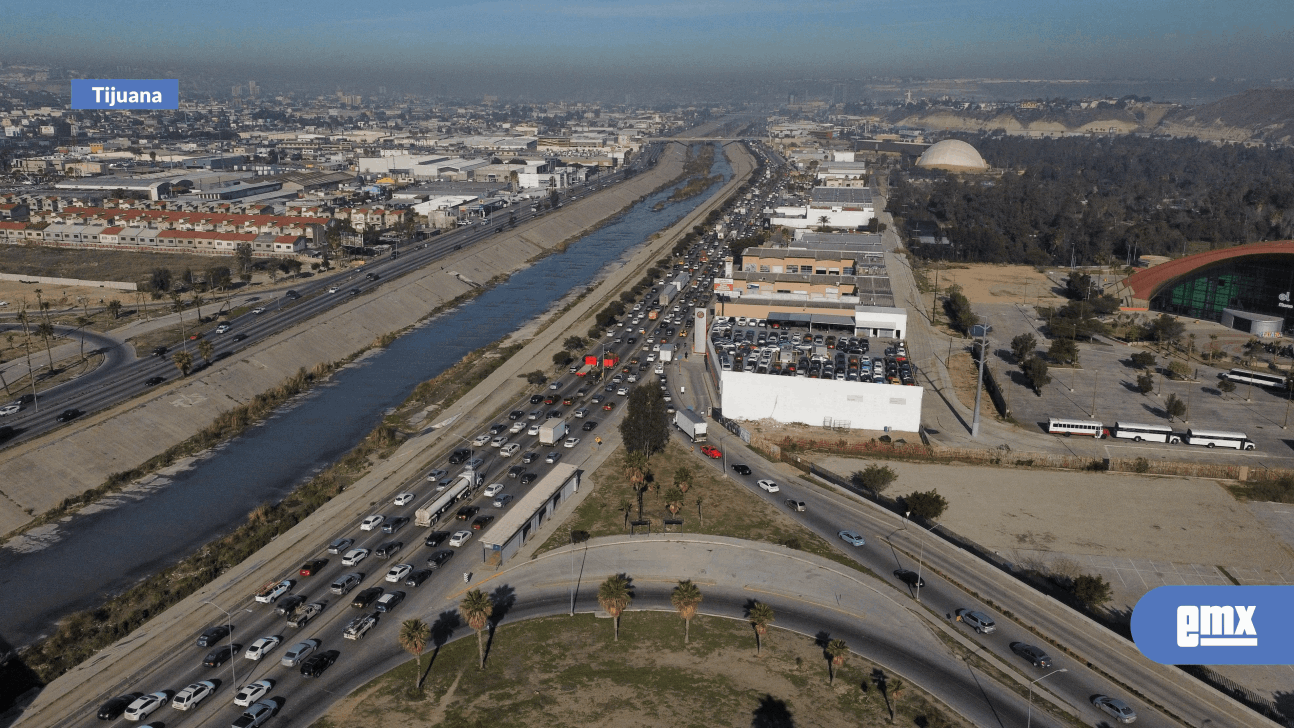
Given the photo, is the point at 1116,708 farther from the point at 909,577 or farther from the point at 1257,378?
the point at 1257,378

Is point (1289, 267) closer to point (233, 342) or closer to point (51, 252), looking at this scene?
point (233, 342)

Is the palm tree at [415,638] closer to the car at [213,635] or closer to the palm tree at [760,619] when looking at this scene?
the car at [213,635]

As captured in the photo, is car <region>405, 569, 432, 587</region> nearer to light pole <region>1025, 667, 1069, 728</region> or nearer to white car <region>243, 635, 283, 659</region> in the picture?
white car <region>243, 635, 283, 659</region>

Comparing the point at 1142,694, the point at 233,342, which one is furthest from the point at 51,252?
the point at 1142,694

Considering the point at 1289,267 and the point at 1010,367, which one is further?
the point at 1289,267

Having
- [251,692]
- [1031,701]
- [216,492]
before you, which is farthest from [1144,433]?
[216,492]

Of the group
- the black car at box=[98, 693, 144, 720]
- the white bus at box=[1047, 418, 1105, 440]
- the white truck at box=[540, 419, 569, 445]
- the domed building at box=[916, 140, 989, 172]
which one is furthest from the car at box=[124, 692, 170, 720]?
the domed building at box=[916, 140, 989, 172]
